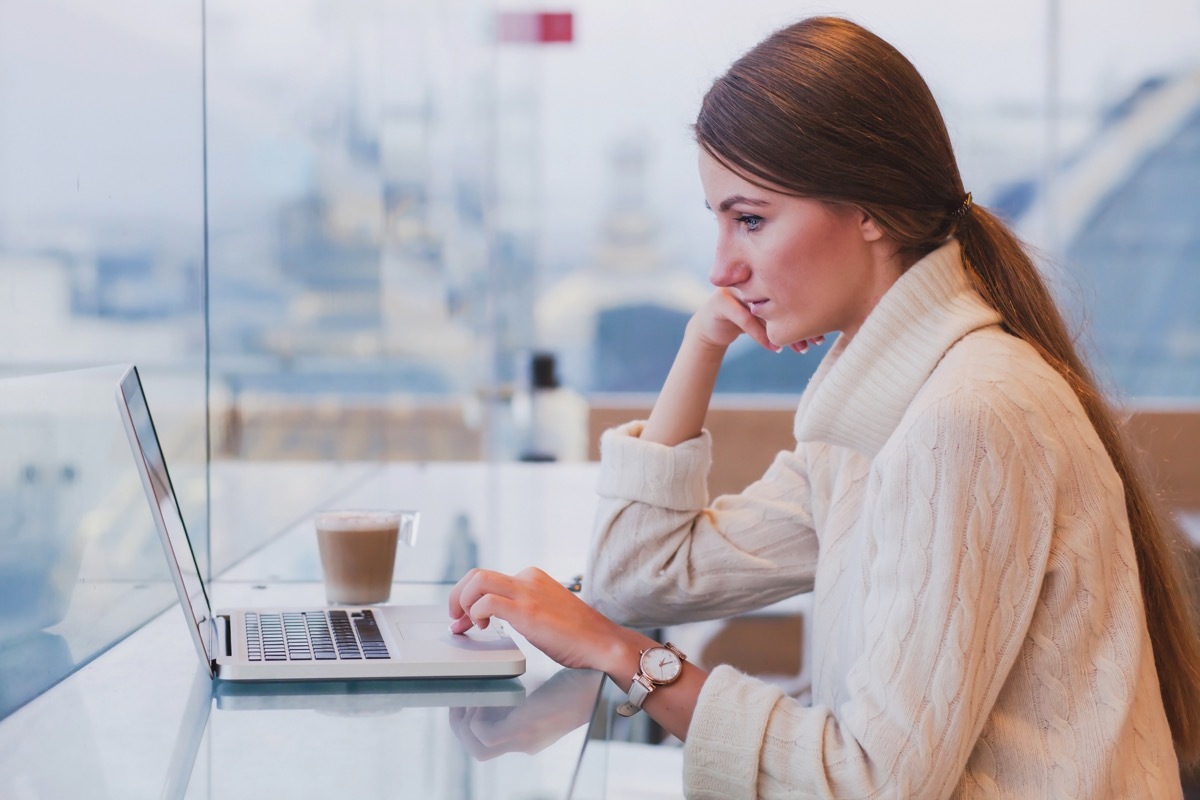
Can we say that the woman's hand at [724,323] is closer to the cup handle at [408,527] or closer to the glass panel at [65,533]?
the cup handle at [408,527]

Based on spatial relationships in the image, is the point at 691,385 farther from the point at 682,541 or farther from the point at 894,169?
the point at 894,169

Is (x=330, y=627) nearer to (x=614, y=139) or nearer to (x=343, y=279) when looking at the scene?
(x=343, y=279)

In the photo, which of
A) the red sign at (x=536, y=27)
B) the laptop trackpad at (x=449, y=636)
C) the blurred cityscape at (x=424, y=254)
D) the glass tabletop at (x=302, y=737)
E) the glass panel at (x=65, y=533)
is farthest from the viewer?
the red sign at (x=536, y=27)

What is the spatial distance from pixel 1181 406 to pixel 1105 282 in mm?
595

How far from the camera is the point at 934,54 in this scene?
402 centimetres

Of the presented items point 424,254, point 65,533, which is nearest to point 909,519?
point 65,533

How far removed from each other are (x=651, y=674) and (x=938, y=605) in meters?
0.25

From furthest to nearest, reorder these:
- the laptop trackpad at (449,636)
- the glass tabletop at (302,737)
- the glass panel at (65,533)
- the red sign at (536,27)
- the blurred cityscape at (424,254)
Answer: the red sign at (536,27) < the blurred cityscape at (424,254) < the laptop trackpad at (449,636) < the glass panel at (65,533) < the glass tabletop at (302,737)

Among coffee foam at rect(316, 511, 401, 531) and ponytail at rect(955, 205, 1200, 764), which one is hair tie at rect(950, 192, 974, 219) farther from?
coffee foam at rect(316, 511, 401, 531)

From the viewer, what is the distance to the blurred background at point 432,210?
3.58 ft

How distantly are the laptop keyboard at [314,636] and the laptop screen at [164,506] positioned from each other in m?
0.05

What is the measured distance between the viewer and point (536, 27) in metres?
4.06

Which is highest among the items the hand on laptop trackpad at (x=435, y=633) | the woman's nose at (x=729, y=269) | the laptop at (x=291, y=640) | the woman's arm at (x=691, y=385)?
the woman's nose at (x=729, y=269)

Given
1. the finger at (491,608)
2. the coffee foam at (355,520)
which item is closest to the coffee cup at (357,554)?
the coffee foam at (355,520)
